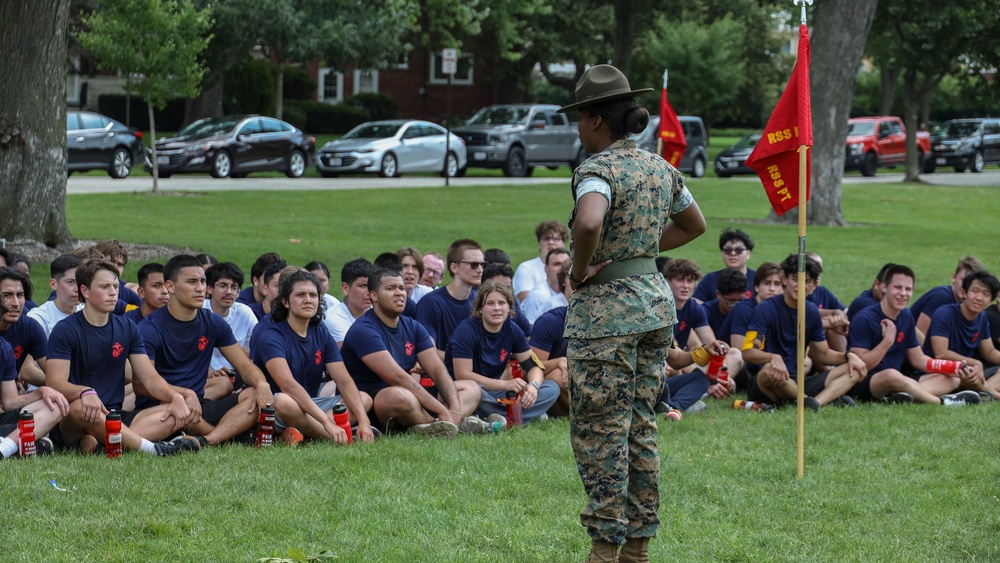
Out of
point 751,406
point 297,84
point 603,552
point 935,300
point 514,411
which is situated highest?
point 297,84

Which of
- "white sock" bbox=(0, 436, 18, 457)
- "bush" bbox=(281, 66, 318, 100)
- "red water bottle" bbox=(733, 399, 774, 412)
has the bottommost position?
"red water bottle" bbox=(733, 399, 774, 412)

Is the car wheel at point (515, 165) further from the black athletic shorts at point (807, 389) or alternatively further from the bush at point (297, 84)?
the black athletic shorts at point (807, 389)

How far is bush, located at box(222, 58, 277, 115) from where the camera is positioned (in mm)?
40594

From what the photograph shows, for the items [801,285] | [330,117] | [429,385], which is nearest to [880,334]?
[801,285]

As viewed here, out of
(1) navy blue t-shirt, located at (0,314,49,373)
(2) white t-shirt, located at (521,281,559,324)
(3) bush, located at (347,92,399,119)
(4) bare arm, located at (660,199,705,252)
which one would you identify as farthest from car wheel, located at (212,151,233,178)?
(4) bare arm, located at (660,199,705,252)

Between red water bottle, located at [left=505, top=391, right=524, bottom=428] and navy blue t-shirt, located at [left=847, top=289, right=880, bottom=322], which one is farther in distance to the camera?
navy blue t-shirt, located at [left=847, top=289, right=880, bottom=322]

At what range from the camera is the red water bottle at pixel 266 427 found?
24.4ft

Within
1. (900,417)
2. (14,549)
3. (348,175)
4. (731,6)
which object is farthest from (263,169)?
(731,6)

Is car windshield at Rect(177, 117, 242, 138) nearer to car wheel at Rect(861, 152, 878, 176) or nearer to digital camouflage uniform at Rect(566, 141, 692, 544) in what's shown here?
car wheel at Rect(861, 152, 878, 176)

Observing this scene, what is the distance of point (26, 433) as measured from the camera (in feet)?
22.5

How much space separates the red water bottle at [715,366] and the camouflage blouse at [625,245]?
4172 mm

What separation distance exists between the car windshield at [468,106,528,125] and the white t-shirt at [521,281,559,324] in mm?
22736

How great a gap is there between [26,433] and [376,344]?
226cm

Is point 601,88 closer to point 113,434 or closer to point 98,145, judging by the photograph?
point 113,434
